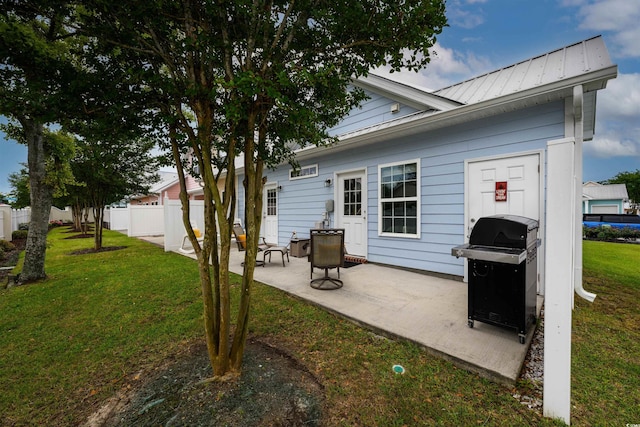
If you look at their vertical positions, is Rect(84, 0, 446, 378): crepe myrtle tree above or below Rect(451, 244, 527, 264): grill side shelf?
above

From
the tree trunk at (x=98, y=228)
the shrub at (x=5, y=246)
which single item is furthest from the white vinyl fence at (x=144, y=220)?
the shrub at (x=5, y=246)

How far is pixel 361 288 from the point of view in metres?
4.24

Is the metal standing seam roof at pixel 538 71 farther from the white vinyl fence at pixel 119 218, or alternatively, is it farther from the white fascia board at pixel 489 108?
the white vinyl fence at pixel 119 218

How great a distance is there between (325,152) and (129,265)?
5.56 m

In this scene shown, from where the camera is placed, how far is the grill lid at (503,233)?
2488 mm

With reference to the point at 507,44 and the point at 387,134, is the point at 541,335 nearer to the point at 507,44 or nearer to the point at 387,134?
the point at 387,134

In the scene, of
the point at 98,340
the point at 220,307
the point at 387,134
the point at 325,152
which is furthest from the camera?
the point at 325,152

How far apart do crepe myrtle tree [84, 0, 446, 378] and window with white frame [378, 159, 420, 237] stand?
335 centimetres

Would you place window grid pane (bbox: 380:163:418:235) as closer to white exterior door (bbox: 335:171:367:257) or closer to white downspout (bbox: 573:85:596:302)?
white exterior door (bbox: 335:171:367:257)

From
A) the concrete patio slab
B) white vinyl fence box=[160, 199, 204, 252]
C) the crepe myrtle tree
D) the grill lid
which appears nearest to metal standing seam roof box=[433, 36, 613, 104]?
the grill lid

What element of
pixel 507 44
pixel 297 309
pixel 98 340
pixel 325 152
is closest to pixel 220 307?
pixel 297 309

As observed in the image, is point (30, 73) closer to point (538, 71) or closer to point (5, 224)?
point (538, 71)

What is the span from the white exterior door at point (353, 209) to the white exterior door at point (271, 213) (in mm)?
2884

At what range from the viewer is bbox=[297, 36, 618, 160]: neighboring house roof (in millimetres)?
3270
